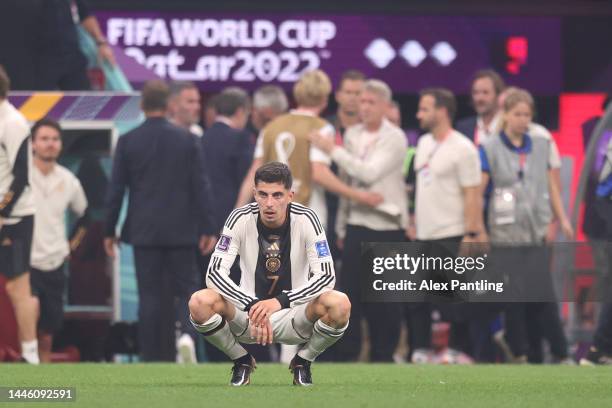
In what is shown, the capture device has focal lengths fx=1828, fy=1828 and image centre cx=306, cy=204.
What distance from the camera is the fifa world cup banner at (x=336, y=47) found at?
623 inches

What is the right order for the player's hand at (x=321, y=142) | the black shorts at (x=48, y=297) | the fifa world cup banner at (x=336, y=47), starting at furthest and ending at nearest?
1. the fifa world cup banner at (x=336, y=47)
2. the black shorts at (x=48, y=297)
3. the player's hand at (x=321, y=142)

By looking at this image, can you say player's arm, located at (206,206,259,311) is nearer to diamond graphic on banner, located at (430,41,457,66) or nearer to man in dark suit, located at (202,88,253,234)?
man in dark suit, located at (202,88,253,234)

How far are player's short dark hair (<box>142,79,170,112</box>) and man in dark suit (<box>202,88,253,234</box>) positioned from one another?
740 mm

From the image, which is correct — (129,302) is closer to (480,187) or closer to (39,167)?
(39,167)

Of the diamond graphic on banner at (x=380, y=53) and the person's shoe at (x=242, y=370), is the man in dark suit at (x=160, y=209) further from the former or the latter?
the person's shoe at (x=242, y=370)

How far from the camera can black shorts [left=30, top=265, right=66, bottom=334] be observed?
45.3 feet

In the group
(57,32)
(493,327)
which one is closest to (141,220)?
(57,32)

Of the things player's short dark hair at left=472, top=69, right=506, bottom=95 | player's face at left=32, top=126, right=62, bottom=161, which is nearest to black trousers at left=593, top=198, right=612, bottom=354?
player's short dark hair at left=472, top=69, right=506, bottom=95

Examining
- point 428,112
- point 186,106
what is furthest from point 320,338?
point 186,106

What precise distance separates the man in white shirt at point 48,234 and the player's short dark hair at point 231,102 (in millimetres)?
1324

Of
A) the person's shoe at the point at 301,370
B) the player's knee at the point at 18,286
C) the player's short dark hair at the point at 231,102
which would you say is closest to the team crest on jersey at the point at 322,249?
the person's shoe at the point at 301,370

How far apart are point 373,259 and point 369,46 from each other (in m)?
5.80

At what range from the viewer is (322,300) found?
32.1ft

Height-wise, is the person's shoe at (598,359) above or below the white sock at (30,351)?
below
